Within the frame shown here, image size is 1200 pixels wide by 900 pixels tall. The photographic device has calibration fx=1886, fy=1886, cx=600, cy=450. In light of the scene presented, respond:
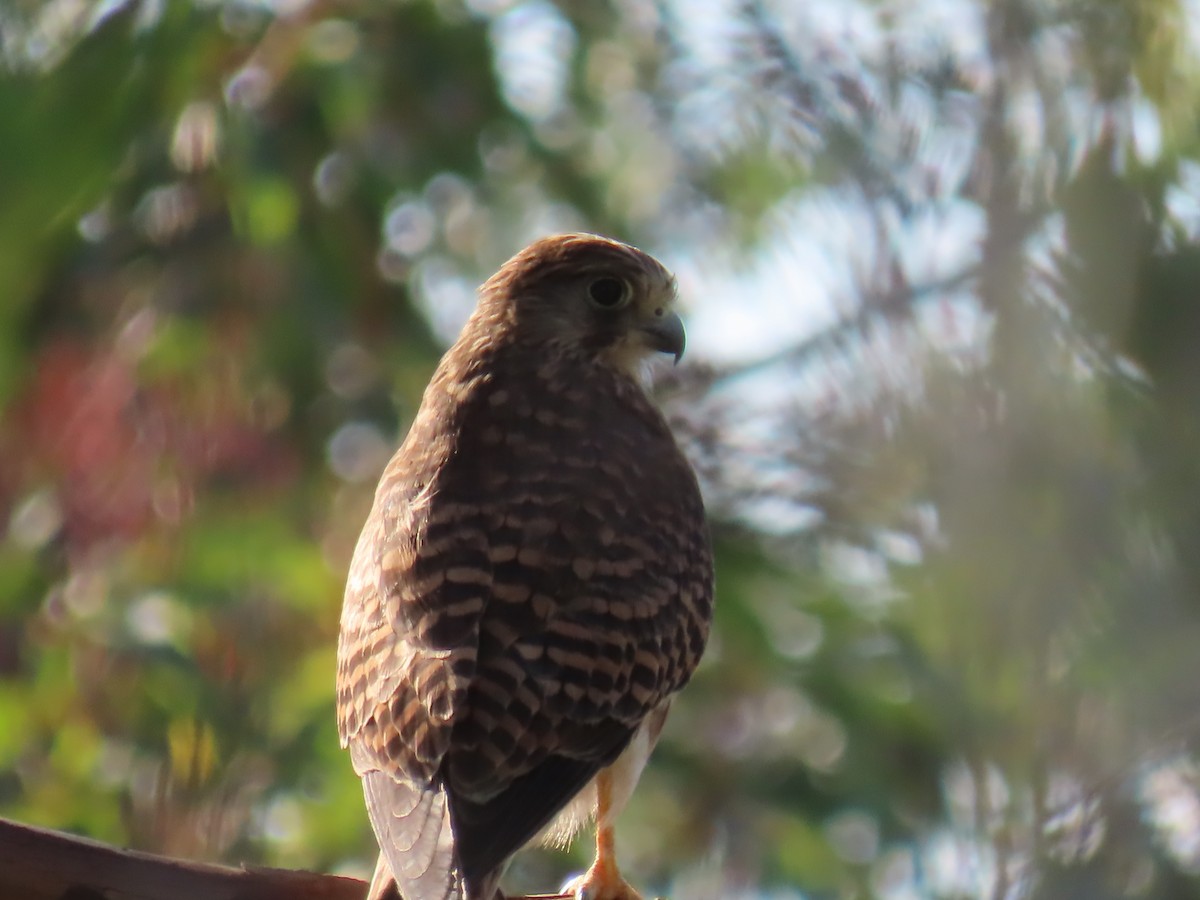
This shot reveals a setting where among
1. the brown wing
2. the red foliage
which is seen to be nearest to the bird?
the brown wing

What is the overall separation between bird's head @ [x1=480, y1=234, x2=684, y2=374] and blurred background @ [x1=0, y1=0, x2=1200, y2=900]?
0.34m

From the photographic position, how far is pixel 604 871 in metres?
4.41

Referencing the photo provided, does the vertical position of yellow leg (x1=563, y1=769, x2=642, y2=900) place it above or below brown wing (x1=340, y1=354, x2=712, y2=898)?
below

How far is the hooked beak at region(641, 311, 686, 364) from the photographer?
5113 millimetres

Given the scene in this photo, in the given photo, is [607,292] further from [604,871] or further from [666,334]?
[604,871]

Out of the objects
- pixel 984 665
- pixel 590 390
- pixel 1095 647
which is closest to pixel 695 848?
pixel 590 390

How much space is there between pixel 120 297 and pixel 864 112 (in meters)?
3.54

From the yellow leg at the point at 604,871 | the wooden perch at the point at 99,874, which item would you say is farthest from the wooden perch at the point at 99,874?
the yellow leg at the point at 604,871

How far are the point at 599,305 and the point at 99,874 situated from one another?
2.35 meters

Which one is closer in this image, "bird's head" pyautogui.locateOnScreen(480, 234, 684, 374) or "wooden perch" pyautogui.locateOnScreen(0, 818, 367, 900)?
"wooden perch" pyautogui.locateOnScreen(0, 818, 367, 900)

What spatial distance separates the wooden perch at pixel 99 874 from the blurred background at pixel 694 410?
1.39 metres

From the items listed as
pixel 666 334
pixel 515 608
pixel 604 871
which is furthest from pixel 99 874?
pixel 666 334

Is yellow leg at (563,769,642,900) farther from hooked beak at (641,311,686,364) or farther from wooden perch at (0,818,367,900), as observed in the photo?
hooked beak at (641,311,686,364)

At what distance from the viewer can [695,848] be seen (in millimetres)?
6648
